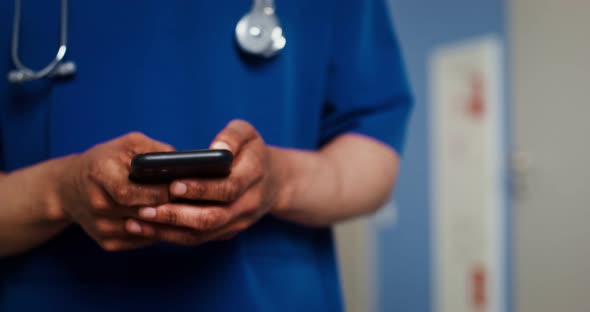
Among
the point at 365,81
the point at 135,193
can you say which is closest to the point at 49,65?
the point at 135,193

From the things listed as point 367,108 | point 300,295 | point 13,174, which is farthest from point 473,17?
point 13,174

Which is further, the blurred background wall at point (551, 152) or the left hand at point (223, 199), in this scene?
the blurred background wall at point (551, 152)

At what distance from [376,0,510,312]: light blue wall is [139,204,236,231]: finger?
177 centimetres

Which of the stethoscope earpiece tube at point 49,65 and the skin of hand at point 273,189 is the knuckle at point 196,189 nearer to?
the skin of hand at point 273,189

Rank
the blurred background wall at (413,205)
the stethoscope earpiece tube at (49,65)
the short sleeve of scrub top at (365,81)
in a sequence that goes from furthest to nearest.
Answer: the blurred background wall at (413,205), the short sleeve of scrub top at (365,81), the stethoscope earpiece tube at (49,65)

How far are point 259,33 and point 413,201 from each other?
1.69m

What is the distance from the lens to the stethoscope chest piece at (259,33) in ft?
1.53

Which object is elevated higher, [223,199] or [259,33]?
[259,33]

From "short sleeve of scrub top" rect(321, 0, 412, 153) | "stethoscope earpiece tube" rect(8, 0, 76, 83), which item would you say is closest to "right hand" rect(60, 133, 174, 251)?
"stethoscope earpiece tube" rect(8, 0, 76, 83)

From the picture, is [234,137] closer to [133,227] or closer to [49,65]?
[133,227]

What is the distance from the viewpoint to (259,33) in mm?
469

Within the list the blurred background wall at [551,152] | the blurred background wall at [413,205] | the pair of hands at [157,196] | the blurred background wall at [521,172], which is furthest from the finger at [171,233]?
the blurred background wall at [413,205]

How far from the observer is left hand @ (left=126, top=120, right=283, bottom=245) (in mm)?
338

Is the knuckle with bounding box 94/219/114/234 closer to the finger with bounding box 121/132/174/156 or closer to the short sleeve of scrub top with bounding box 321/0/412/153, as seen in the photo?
the finger with bounding box 121/132/174/156
